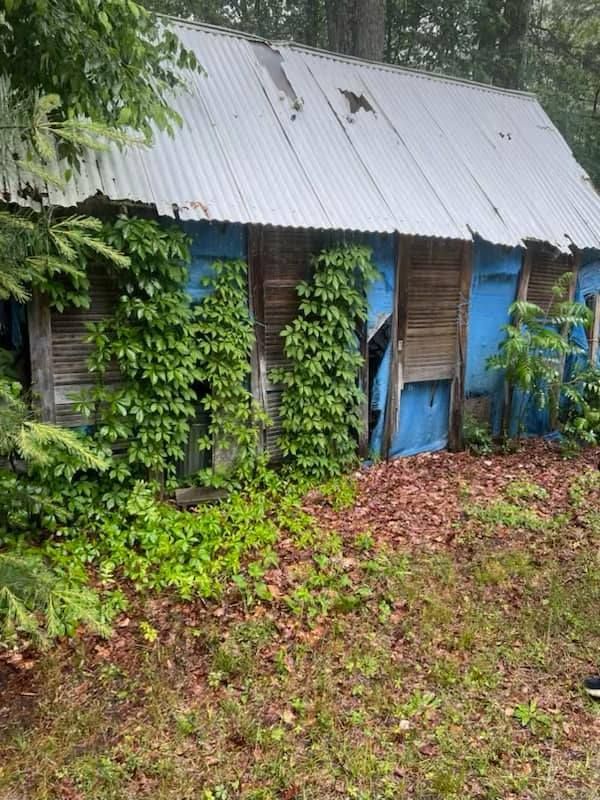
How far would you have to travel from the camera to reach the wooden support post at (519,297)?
21.4ft

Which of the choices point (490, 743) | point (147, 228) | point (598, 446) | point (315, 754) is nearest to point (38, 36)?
point (147, 228)

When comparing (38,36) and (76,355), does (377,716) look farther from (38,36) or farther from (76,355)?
(38,36)

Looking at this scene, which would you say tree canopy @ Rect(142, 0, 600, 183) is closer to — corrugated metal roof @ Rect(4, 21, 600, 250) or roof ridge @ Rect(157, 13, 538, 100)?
roof ridge @ Rect(157, 13, 538, 100)

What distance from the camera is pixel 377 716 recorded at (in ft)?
9.36

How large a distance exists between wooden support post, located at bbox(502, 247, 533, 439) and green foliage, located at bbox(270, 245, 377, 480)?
94.9 inches

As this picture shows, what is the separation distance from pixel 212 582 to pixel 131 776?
55.7 inches

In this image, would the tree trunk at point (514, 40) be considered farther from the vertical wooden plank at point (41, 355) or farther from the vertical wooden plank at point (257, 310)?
the vertical wooden plank at point (41, 355)

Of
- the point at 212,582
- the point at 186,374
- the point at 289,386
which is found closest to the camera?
the point at 212,582

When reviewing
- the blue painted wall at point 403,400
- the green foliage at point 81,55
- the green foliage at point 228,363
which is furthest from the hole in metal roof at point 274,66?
the green foliage at point 81,55

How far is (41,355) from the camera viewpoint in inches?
162

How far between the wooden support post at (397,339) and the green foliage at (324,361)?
55cm

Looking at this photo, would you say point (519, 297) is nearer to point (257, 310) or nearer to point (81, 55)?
point (257, 310)

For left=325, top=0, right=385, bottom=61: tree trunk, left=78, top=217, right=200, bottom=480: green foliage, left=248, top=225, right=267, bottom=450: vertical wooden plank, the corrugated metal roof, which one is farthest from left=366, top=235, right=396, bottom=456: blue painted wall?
left=325, top=0, right=385, bottom=61: tree trunk

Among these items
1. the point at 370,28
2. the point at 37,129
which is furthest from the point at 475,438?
the point at 370,28
